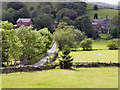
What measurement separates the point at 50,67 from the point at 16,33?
13371mm

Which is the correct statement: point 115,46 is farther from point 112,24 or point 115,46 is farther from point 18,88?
point 18,88

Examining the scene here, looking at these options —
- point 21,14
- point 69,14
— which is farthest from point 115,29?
point 21,14

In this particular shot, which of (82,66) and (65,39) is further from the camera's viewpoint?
(65,39)

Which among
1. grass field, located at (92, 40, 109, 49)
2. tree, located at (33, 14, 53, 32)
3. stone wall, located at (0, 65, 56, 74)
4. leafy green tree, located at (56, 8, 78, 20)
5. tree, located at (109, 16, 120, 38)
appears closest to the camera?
stone wall, located at (0, 65, 56, 74)

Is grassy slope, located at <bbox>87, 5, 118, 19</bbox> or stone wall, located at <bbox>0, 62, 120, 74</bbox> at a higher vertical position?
grassy slope, located at <bbox>87, 5, 118, 19</bbox>

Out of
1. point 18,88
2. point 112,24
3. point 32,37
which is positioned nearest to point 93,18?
point 112,24

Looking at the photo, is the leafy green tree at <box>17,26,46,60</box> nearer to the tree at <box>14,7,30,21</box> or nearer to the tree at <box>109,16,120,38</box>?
the tree at <box>109,16,120,38</box>

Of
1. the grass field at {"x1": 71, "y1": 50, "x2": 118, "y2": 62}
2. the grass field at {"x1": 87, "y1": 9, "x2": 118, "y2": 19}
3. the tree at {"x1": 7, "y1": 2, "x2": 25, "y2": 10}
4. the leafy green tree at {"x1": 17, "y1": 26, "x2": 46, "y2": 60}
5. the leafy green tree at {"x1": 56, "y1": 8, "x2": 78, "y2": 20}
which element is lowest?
the grass field at {"x1": 71, "y1": 50, "x2": 118, "y2": 62}

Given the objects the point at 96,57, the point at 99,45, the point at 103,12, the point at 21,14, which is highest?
the point at 103,12

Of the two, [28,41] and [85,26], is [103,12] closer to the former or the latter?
[85,26]

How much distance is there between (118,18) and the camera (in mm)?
114438

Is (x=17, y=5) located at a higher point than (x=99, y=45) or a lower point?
higher

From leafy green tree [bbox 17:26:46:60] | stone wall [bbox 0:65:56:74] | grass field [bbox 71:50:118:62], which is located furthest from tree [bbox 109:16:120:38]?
stone wall [bbox 0:65:56:74]

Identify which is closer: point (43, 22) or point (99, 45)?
point (99, 45)
